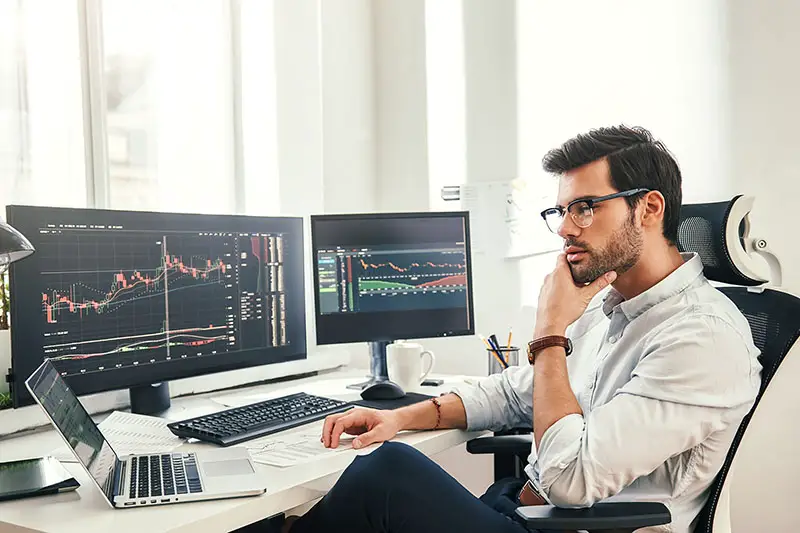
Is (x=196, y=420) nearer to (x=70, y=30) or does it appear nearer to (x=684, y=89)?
(x=70, y=30)

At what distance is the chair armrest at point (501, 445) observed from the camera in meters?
1.70

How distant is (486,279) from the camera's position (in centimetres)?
260

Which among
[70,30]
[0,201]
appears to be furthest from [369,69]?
[0,201]

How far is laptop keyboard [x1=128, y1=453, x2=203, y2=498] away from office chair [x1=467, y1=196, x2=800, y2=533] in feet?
1.75

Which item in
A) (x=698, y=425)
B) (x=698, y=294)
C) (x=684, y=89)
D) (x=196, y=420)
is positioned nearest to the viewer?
(x=698, y=425)

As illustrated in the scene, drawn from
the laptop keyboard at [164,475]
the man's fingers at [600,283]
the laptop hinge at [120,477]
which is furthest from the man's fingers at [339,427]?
the man's fingers at [600,283]

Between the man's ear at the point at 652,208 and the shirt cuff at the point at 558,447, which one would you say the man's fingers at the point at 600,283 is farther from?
the shirt cuff at the point at 558,447

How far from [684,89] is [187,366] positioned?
5.06 ft

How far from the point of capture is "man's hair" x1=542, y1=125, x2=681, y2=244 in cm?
150

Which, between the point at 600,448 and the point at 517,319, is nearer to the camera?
the point at 600,448

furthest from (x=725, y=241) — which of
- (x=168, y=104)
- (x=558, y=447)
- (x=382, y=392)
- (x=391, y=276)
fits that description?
(x=168, y=104)

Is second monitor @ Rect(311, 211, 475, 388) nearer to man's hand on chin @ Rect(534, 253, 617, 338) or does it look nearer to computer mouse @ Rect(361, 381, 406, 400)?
computer mouse @ Rect(361, 381, 406, 400)

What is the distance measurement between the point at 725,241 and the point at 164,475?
41.7 inches

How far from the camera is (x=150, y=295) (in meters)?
1.75
